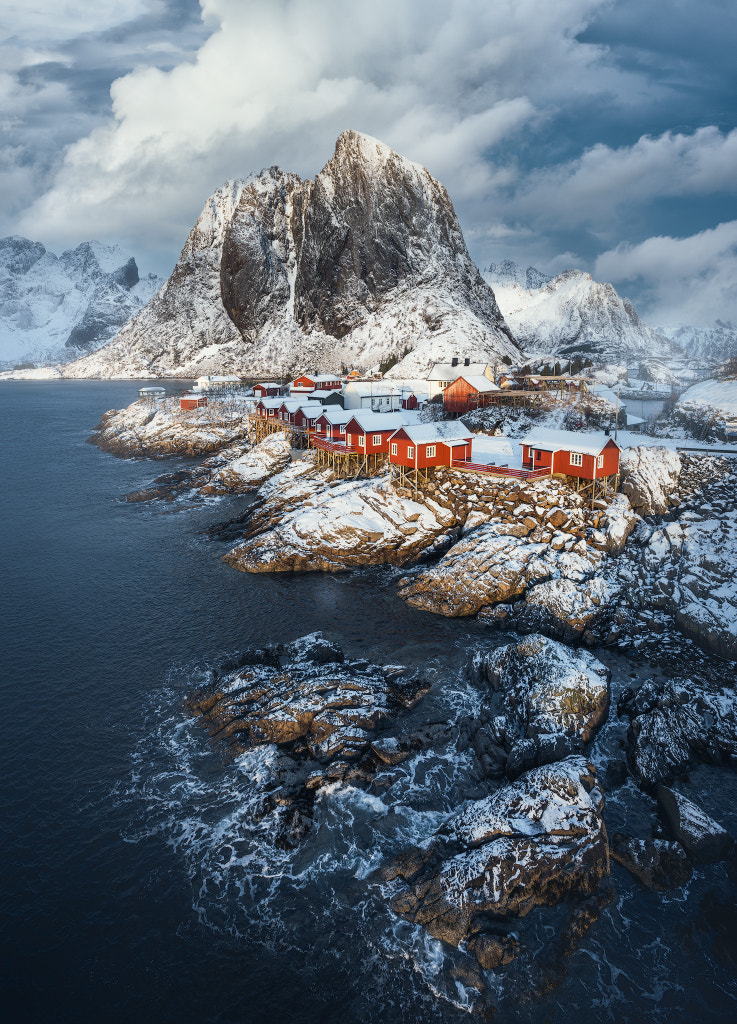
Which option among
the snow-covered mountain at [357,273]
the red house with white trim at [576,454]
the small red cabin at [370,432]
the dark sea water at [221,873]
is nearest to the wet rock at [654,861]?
the dark sea water at [221,873]

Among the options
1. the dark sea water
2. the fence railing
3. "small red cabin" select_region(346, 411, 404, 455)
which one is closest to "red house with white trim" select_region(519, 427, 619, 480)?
the fence railing

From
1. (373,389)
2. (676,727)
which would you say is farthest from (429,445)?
(373,389)

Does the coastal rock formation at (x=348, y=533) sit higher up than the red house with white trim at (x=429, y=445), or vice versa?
the red house with white trim at (x=429, y=445)

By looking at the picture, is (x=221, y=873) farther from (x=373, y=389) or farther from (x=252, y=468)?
(x=373, y=389)

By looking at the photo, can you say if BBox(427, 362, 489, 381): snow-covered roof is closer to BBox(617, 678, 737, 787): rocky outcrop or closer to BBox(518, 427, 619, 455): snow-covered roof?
BBox(518, 427, 619, 455): snow-covered roof

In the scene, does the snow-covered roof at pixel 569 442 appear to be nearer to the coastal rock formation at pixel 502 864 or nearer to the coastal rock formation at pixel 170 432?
the coastal rock formation at pixel 502 864

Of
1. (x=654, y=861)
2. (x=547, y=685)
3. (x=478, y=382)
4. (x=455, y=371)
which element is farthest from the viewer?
(x=455, y=371)

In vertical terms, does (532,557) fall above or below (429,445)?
below
